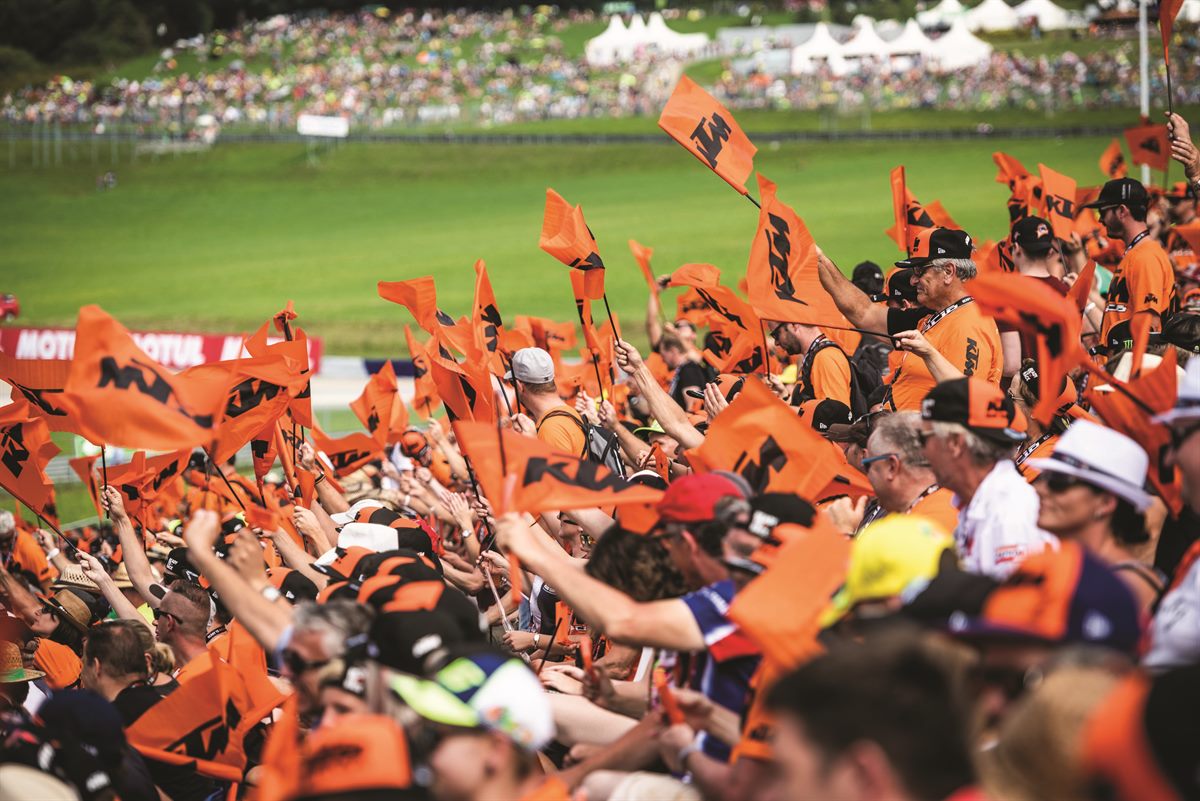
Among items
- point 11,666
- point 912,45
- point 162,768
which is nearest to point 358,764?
point 162,768

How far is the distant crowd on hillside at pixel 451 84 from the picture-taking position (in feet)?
179

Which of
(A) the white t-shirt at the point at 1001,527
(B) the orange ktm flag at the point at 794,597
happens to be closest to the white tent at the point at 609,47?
(A) the white t-shirt at the point at 1001,527

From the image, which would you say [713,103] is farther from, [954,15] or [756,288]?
[954,15]

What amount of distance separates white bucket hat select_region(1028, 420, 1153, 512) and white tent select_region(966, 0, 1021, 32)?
69868mm

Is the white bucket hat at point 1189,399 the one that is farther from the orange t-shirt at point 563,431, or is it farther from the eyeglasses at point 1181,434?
the orange t-shirt at point 563,431

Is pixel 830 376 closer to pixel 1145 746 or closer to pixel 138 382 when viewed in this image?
pixel 138 382

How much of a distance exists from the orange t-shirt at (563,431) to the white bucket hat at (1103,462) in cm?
343

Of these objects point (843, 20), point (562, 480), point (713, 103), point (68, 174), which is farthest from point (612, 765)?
point (843, 20)

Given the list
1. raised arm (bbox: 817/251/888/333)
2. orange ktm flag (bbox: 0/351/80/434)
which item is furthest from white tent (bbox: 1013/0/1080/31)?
orange ktm flag (bbox: 0/351/80/434)

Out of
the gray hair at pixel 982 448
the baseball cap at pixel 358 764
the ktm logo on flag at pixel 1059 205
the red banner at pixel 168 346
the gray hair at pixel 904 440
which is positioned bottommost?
the red banner at pixel 168 346

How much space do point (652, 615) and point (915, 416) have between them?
1598mm

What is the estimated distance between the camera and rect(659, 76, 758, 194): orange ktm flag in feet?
26.2

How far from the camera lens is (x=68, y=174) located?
5906 centimetres

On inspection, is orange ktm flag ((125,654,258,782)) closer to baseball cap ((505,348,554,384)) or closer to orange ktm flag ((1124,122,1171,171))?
baseball cap ((505,348,554,384))
